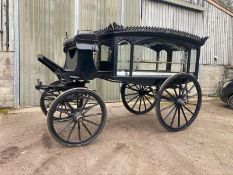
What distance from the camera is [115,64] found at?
17.2 feet

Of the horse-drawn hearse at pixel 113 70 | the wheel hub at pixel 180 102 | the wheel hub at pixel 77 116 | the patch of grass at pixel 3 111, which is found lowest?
the patch of grass at pixel 3 111

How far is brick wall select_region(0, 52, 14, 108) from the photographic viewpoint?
7793mm

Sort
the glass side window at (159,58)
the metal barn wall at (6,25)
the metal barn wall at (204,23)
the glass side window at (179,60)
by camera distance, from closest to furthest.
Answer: the glass side window at (159,58), the glass side window at (179,60), the metal barn wall at (6,25), the metal barn wall at (204,23)

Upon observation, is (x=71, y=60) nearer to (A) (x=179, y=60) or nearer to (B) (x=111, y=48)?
(B) (x=111, y=48)

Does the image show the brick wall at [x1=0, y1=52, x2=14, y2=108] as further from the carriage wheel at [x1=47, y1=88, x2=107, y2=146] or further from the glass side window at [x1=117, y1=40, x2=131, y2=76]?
the glass side window at [x1=117, y1=40, x2=131, y2=76]

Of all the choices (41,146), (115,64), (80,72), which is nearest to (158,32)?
(115,64)

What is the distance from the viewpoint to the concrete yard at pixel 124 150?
13.3 feet

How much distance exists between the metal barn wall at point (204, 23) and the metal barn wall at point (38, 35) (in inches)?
118

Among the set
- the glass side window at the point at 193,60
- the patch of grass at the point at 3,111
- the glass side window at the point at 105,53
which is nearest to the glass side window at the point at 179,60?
the glass side window at the point at 193,60

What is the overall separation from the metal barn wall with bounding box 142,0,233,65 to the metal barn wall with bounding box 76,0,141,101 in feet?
1.62

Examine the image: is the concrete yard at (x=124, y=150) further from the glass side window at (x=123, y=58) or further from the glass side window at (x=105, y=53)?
the glass side window at (x=105, y=53)

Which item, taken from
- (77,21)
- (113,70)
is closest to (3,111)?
(77,21)

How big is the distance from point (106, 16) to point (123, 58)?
13.8 feet

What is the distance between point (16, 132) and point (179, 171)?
333 centimetres
